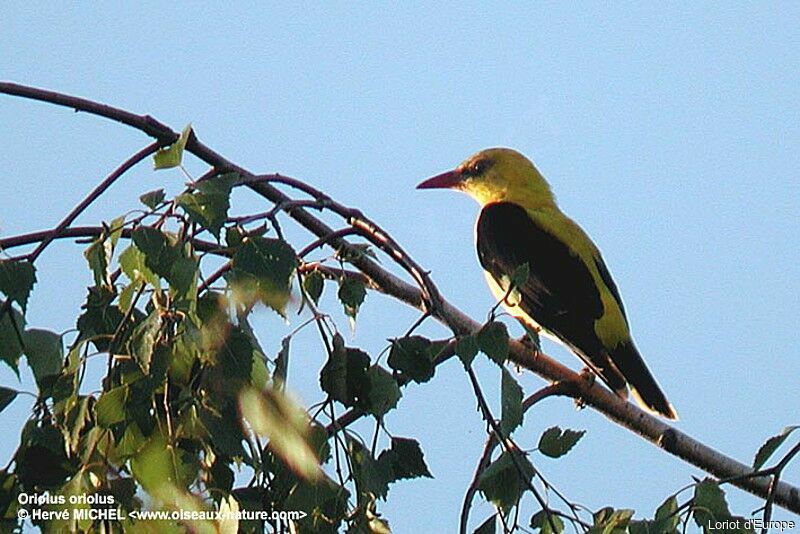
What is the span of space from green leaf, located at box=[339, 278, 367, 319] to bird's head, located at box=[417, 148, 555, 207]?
4.71 meters

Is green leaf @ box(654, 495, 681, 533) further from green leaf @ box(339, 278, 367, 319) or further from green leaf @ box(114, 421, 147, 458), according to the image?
green leaf @ box(114, 421, 147, 458)

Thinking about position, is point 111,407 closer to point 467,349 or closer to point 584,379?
point 467,349

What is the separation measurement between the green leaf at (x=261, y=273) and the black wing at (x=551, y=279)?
125 inches

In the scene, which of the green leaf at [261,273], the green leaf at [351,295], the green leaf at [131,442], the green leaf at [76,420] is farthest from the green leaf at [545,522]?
the green leaf at [76,420]

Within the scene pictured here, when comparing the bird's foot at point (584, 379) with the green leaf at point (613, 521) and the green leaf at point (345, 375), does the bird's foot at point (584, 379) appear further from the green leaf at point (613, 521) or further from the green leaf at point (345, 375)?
the green leaf at point (345, 375)

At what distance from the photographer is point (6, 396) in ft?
8.97

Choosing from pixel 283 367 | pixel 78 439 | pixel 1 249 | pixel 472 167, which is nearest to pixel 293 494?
pixel 283 367

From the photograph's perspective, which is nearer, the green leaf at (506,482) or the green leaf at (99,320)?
the green leaf at (99,320)

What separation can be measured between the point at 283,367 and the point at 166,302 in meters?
0.26

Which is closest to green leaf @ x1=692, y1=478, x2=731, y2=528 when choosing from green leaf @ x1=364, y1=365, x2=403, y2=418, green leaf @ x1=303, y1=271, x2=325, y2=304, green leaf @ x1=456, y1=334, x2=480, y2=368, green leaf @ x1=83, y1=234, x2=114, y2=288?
green leaf @ x1=456, y1=334, x2=480, y2=368

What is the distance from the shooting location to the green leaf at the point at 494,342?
2760mm

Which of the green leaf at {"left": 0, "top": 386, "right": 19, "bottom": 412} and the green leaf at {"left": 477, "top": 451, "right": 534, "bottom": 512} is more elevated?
the green leaf at {"left": 0, "top": 386, "right": 19, "bottom": 412}

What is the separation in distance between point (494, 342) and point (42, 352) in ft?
3.02

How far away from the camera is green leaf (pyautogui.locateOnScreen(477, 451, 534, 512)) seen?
2.85m
